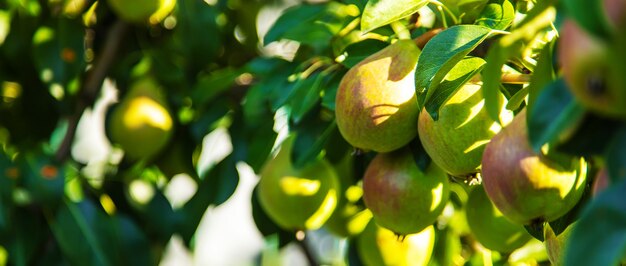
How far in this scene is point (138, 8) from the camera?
3.96 ft

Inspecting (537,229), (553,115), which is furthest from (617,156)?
(537,229)

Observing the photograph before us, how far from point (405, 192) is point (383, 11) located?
0.48ft

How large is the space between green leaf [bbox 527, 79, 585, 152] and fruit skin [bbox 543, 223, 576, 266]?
0.96 feet

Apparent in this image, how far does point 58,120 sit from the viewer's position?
1312mm

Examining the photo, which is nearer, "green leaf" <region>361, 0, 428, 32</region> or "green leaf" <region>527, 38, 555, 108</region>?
"green leaf" <region>527, 38, 555, 108</region>

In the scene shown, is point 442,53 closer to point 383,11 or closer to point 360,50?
point 383,11

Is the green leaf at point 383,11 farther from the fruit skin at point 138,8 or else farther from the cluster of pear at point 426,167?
the fruit skin at point 138,8

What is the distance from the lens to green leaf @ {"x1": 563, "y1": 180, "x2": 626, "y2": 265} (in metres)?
Answer: 0.32

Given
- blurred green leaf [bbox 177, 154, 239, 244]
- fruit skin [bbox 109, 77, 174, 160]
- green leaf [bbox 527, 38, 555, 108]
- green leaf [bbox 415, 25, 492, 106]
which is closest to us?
green leaf [bbox 527, 38, 555, 108]

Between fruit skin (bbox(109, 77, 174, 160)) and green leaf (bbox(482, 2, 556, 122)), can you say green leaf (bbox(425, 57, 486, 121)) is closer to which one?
green leaf (bbox(482, 2, 556, 122))

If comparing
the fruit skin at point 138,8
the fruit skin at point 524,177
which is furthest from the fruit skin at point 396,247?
the fruit skin at point 138,8

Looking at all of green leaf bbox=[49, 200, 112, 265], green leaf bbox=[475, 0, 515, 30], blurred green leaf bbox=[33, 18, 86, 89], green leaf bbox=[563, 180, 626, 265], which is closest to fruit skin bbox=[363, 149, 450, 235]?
green leaf bbox=[475, 0, 515, 30]

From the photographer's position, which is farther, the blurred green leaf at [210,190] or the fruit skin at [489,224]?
the blurred green leaf at [210,190]

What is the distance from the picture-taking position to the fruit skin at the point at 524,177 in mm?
518
